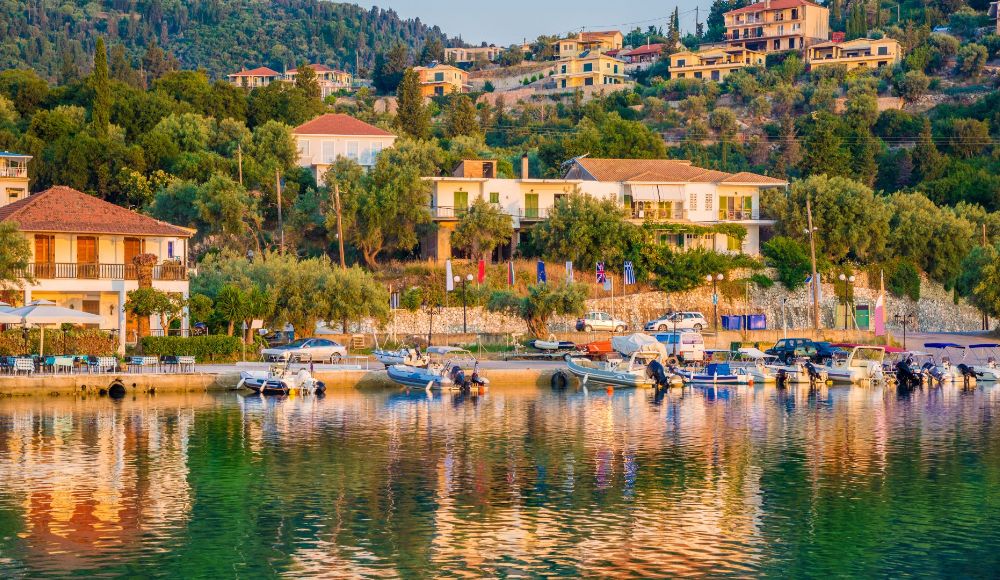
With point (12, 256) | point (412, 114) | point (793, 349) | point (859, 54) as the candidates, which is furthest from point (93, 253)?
point (859, 54)

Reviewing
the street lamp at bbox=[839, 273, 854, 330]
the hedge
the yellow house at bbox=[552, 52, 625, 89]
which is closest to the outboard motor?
the hedge

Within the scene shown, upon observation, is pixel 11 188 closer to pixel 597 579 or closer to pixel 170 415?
pixel 170 415

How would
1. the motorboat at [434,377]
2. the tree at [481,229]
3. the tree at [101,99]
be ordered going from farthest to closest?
1. the tree at [101,99]
2. the tree at [481,229]
3. the motorboat at [434,377]

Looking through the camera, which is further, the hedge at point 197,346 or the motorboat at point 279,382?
the hedge at point 197,346

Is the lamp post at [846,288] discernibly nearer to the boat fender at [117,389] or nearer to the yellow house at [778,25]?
the boat fender at [117,389]

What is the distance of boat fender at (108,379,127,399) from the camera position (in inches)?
2008

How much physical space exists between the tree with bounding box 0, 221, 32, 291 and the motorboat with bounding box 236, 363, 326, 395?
1147 cm

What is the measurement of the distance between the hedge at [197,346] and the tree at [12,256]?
6.17 m

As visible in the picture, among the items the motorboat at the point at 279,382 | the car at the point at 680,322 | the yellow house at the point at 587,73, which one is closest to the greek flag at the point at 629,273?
the car at the point at 680,322

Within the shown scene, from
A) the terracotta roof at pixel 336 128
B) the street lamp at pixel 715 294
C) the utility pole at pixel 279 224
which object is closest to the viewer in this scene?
the street lamp at pixel 715 294

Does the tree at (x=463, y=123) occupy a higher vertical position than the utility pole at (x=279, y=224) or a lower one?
higher

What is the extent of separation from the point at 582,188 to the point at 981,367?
107ft

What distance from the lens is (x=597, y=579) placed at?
2241cm

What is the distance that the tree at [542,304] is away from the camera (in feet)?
221
